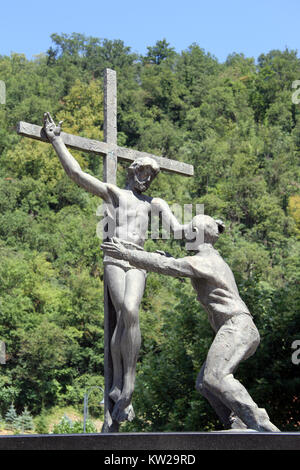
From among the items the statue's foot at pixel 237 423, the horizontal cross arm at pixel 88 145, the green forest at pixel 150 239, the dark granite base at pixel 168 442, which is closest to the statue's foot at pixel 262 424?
the statue's foot at pixel 237 423

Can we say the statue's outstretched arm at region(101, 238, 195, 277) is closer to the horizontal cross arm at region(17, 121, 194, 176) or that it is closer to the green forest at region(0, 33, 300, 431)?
the horizontal cross arm at region(17, 121, 194, 176)

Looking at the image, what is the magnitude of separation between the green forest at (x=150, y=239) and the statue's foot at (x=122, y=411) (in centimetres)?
932

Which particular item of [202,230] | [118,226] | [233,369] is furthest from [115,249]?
[233,369]

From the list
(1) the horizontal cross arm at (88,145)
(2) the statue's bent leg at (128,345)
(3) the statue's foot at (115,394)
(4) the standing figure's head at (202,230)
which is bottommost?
(3) the statue's foot at (115,394)

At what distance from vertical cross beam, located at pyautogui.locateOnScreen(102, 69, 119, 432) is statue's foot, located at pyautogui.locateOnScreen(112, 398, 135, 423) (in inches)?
4.8

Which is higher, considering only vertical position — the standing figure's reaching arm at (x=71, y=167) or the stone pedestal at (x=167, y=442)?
the standing figure's reaching arm at (x=71, y=167)

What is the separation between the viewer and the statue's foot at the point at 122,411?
28.1ft

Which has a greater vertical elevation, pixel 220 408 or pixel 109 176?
pixel 109 176

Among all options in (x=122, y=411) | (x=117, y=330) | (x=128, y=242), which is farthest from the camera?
(x=128, y=242)

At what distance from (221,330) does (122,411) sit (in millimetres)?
1351

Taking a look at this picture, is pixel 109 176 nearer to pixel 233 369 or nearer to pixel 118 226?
pixel 118 226

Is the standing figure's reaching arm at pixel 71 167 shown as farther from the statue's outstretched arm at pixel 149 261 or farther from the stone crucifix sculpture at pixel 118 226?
the statue's outstretched arm at pixel 149 261

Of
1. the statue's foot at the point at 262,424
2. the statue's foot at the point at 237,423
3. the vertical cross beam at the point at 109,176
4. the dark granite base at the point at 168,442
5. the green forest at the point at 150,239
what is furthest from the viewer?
the green forest at the point at 150,239

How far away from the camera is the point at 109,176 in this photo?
963 centimetres
